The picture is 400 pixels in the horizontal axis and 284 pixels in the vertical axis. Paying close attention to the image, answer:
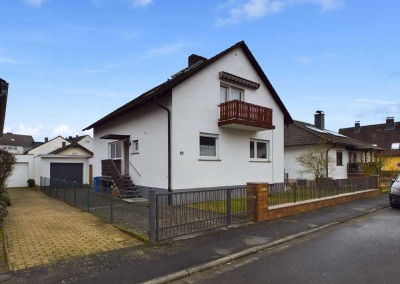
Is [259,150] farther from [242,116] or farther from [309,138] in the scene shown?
[309,138]

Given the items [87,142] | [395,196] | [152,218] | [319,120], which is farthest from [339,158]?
[87,142]

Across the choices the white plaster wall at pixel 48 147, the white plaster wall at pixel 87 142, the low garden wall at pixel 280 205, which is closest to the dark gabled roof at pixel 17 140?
the white plaster wall at pixel 48 147

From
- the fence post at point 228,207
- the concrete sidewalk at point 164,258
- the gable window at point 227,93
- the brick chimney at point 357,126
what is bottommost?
the concrete sidewalk at point 164,258

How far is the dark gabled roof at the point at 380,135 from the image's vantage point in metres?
39.7

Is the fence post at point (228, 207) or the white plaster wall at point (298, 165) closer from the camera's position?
the fence post at point (228, 207)

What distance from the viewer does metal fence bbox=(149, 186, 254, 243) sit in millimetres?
6938

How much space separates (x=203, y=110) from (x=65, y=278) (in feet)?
34.3

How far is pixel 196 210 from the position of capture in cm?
816

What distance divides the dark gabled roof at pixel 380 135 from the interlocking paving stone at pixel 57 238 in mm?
38520

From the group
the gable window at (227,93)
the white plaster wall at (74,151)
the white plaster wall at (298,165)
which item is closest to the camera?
the gable window at (227,93)

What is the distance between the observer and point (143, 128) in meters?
15.3

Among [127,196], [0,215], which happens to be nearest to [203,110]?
[127,196]

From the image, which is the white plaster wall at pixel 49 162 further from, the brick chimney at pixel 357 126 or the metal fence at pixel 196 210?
the brick chimney at pixel 357 126

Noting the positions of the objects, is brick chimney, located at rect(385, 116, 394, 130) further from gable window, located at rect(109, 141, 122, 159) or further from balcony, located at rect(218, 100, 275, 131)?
gable window, located at rect(109, 141, 122, 159)
